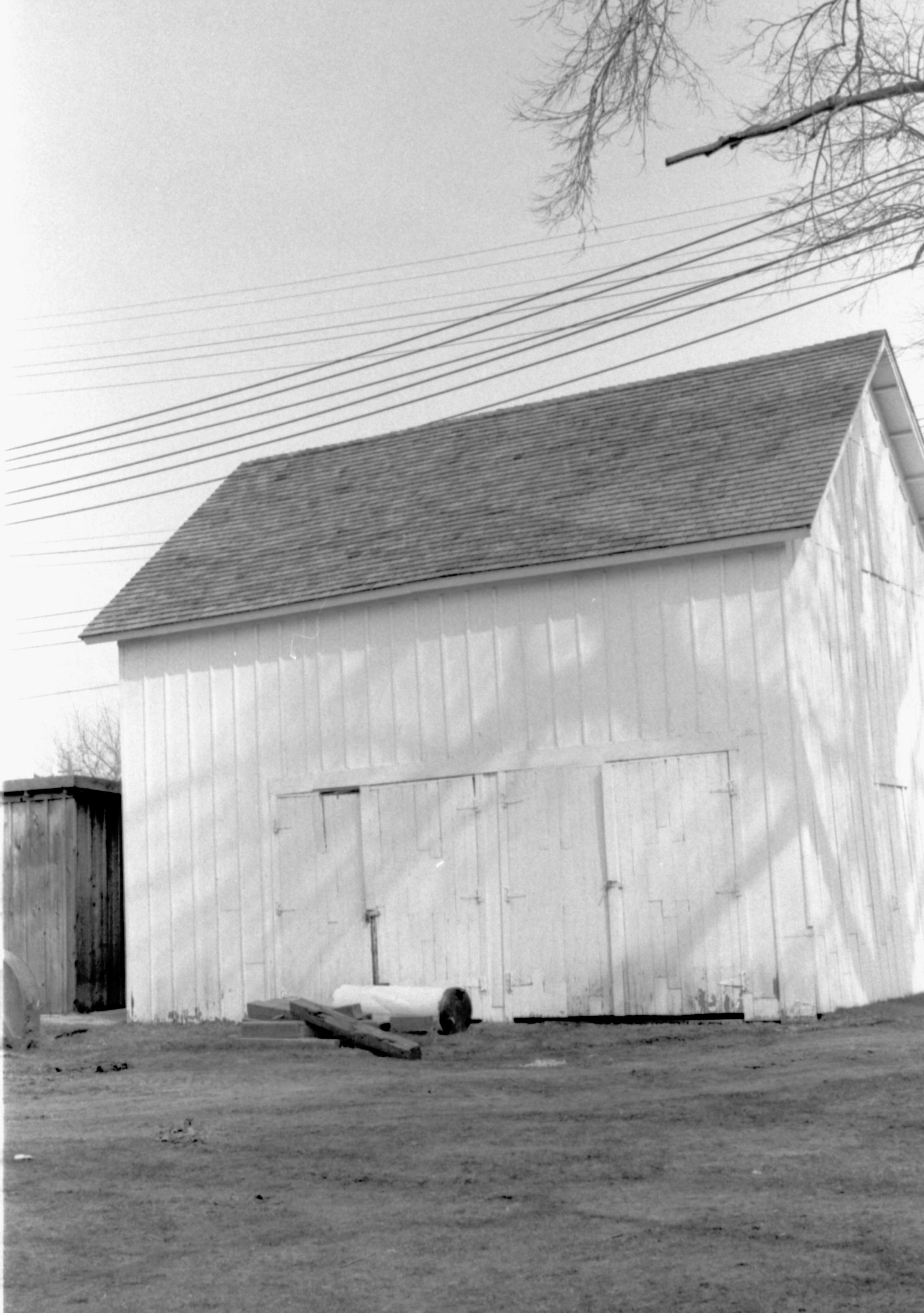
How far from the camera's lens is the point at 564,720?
1636 cm

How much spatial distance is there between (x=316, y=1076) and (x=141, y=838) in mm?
7036

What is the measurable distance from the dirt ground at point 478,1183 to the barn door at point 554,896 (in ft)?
8.27

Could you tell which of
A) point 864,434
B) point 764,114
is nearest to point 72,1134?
point 764,114

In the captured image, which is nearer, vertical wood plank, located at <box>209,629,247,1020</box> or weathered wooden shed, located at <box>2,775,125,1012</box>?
vertical wood plank, located at <box>209,629,247,1020</box>

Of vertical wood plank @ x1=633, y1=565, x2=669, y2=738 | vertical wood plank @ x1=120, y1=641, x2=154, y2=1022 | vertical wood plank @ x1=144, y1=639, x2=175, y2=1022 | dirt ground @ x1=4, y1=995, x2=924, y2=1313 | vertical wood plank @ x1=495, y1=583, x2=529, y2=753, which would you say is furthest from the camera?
vertical wood plank @ x1=120, y1=641, x2=154, y2=1022

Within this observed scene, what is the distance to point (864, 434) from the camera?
18.6m

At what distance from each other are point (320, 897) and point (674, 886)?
13.1ft

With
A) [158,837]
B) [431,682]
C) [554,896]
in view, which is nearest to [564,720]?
[431,682]

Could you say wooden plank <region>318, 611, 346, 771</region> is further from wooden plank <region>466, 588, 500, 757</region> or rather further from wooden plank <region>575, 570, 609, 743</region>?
wooden plank <region>575, 570, 609, 743</region>

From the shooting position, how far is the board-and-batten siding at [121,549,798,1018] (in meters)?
15.5

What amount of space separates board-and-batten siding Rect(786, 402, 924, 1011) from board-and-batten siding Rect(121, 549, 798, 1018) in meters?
0.45

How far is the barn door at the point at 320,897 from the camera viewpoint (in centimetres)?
1717

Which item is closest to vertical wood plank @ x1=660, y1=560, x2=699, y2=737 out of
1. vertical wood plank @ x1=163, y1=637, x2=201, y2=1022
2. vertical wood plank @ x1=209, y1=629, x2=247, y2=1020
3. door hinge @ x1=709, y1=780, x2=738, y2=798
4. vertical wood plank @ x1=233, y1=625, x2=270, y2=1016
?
door hinge @ x1=709, y1=780, x2=738, y2=798

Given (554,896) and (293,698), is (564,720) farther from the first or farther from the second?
(293,698)
